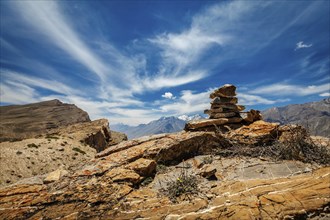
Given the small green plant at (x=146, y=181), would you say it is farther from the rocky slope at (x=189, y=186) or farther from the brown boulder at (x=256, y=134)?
the brown boulder at (x=256, y=134)

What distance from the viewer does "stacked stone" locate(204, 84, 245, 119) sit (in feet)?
61.1

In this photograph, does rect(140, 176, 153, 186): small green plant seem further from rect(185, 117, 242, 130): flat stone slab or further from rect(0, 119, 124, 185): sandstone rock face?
rect(0, 119, 124, 185): sandstone rock face

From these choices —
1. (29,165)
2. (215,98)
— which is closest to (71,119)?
(29,165)

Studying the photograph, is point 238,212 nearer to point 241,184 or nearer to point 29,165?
point 241,184

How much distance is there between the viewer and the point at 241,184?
9359mm

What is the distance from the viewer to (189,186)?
9.54m

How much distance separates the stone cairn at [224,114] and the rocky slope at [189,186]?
2827 millimetres

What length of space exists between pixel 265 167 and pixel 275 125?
565cm

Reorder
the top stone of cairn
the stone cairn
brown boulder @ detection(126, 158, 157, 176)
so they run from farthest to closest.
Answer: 1. the top stone of cairn
2. the stone cairn
3. brown boulder @ detection(126, 158, 157, 176)

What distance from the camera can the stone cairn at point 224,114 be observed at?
17.0m

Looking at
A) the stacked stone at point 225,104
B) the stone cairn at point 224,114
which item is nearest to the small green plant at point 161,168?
the stone cairn at point 224,114

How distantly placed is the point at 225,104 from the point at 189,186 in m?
11.1

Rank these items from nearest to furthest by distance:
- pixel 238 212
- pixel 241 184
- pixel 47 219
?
1. pixel 238 212
2. pixel 47 219
3. pixel 241 184

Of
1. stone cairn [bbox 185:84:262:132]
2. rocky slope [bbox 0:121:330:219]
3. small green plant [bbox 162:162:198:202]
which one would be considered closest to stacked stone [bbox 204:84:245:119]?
stone cairn [bbox 185:84:262:132]
